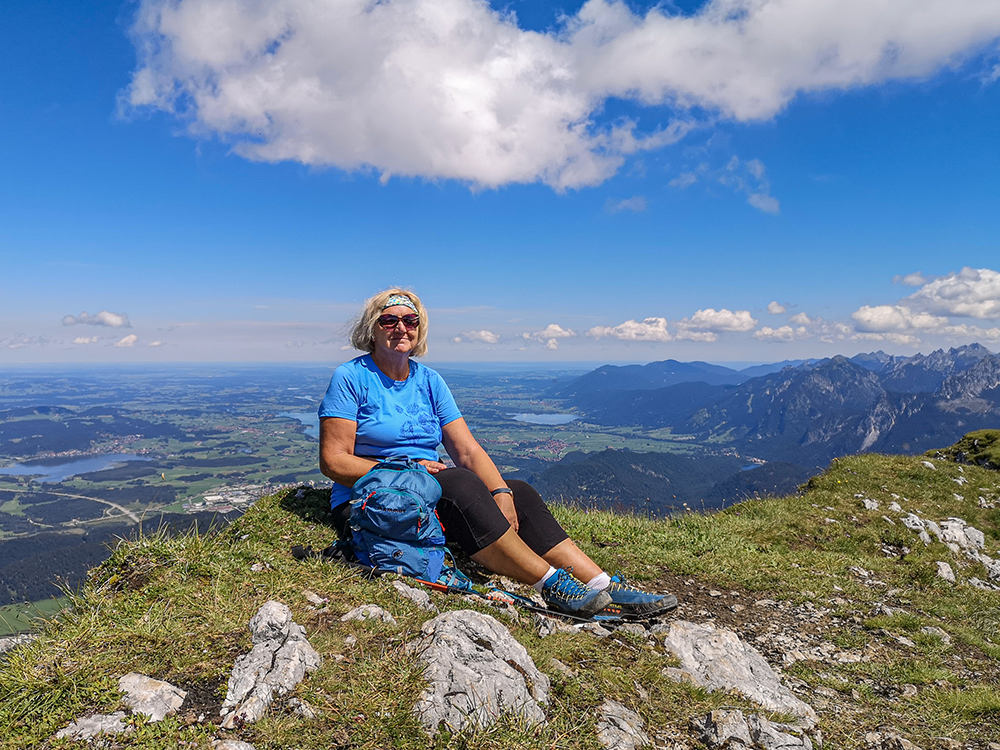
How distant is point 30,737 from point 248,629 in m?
1.36

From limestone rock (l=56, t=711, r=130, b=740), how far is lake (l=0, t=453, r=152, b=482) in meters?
170

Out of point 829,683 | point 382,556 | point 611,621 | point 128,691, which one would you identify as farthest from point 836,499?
point 128,691

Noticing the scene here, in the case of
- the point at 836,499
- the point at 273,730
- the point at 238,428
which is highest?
the point at 273,730

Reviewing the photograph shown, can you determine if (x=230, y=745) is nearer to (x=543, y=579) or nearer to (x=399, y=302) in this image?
(x=543, y=579)

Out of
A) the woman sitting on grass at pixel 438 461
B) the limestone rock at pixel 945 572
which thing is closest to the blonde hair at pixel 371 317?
the woman sitting on grass at pixel 438 461

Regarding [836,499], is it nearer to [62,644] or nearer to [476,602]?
[476,602]

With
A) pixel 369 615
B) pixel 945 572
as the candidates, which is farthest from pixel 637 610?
pixel 945 572

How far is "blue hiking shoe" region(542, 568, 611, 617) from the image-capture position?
18.3 feet

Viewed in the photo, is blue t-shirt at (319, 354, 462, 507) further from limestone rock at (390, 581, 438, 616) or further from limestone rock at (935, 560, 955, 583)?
limestone rock at (935, 560, 955, 583)

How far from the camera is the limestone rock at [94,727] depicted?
2.96 meters

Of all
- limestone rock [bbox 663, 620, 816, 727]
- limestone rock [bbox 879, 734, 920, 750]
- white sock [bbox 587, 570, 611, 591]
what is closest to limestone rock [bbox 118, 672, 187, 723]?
white sock [bbox 587, 570, 611, 591]

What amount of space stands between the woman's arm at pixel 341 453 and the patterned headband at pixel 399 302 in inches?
65.8

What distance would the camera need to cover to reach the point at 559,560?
6.27 m

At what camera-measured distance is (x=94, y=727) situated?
119 inches
